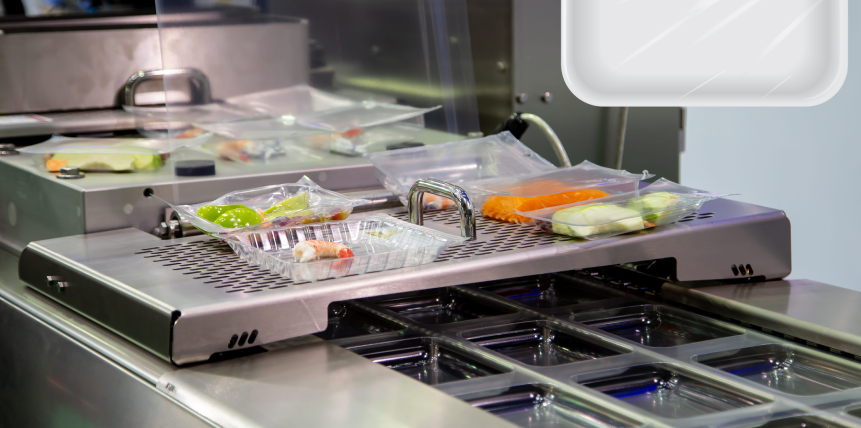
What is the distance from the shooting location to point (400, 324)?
1.16 meters

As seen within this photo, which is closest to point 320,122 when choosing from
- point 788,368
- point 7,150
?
point 7,150

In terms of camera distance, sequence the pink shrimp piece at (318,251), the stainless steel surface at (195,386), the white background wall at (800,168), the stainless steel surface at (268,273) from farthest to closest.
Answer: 1. the white background wall at (800,168)
2. the pink shrimp piece at (318,251)
3. the stainless steel surface at (268,273)
4. the stainless steel surface at (195,386)

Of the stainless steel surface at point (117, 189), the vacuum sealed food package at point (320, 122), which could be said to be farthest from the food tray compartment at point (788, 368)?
the vacuum sealed food package at point (320, 122)

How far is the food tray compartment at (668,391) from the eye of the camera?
0.93m

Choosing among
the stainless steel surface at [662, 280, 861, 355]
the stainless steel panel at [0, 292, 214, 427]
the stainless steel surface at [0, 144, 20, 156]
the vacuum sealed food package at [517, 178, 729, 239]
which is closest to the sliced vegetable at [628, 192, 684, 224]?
the vacuum sealed food package at [517, 178, 729, 239]

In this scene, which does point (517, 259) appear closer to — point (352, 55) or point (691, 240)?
point (691, 240)

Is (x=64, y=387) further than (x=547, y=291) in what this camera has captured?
No

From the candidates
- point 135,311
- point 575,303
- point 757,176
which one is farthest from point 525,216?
point 757,176

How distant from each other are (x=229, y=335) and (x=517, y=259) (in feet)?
1.26

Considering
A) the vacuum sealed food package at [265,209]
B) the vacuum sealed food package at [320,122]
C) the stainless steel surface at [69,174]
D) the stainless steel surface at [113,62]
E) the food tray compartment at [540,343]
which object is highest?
the stainless steel surface at [113,62]

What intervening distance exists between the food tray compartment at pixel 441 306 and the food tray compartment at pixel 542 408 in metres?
0.29

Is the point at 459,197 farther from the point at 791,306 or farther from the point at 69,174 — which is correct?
the point at 69,174

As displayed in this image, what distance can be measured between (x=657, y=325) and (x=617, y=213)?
0.17 m

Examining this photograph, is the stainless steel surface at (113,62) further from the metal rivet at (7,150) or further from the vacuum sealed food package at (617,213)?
the vacuum sealed food package at (617,213)
